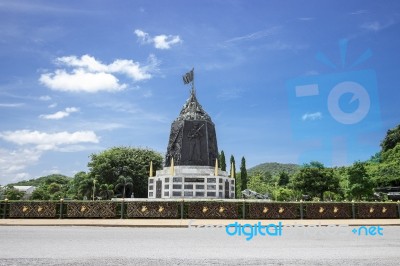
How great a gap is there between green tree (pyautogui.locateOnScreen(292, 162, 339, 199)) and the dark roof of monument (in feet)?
72.7

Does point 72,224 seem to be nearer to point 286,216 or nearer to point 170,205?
point 170,205

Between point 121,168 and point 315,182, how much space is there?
32.5m

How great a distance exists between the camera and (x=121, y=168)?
195ft

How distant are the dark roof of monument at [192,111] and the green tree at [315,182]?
2215 centimetres

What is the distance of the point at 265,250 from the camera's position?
10.1m

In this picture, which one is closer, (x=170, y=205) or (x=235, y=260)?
(x=235, y=260)

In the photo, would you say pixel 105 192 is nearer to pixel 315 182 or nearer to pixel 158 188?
pixel 158 188

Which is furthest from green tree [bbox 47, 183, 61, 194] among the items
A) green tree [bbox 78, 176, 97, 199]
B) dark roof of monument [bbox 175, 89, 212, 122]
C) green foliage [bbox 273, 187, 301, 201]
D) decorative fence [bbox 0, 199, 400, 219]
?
decorative fence [bbox 0, 199, 400, 219]

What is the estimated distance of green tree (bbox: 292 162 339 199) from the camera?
2295 inches

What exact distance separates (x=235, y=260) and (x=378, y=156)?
83.2 m

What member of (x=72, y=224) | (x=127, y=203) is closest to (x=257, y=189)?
(x=127, y=203)

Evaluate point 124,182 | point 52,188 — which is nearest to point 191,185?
point 124,182

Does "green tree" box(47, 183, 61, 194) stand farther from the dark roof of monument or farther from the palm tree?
the dark roof of monument

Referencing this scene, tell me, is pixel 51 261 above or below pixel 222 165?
below
